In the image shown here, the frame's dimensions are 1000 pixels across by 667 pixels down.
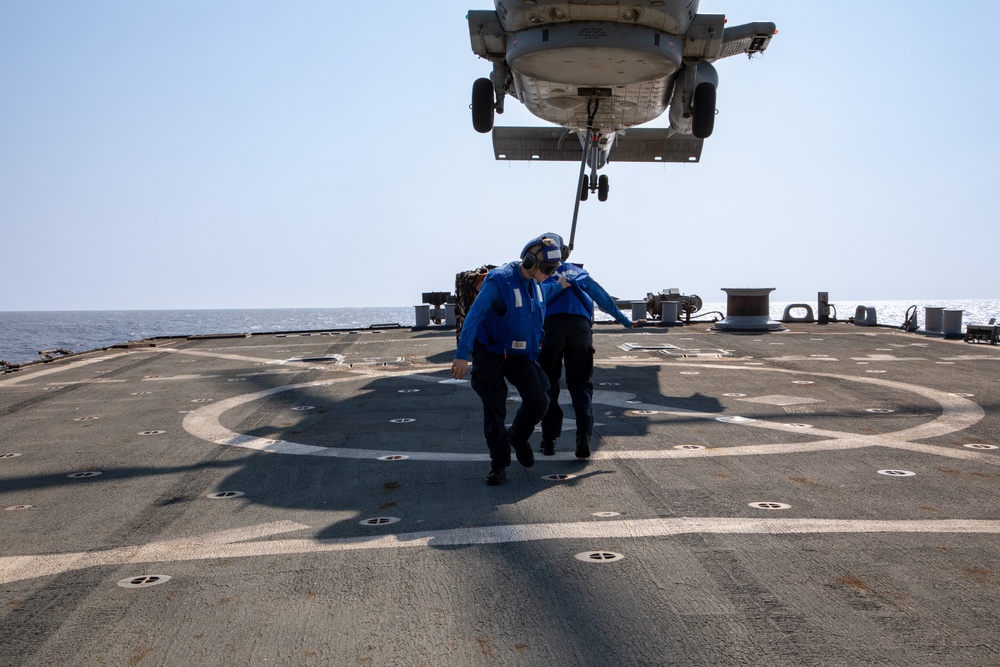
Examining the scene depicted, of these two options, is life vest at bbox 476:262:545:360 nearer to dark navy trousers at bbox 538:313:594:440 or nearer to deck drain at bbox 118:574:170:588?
dark navy trousers at bbox 538:313:594:440

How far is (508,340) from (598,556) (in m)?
2.70

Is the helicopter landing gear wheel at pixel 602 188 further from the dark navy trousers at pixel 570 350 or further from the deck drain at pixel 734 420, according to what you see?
the dark navy trousers at pixel 570 350

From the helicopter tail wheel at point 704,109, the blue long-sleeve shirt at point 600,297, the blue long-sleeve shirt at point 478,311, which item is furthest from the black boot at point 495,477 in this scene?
the helicopter tail wheel at point 704,109

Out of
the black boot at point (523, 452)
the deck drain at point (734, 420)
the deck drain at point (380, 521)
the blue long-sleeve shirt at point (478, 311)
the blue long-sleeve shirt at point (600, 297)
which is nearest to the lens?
the deck drain at point (380, 521)

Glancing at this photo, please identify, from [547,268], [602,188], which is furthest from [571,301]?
[602,188]

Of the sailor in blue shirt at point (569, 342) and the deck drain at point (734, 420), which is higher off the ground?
the sailor in blue shirt at point (569, 342)

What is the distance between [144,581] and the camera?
4.56 metres

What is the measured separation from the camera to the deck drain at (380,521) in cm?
566

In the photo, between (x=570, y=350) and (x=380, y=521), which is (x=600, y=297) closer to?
(x=570, y=350)

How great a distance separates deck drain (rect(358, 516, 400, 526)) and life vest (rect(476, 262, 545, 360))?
76.6 inches

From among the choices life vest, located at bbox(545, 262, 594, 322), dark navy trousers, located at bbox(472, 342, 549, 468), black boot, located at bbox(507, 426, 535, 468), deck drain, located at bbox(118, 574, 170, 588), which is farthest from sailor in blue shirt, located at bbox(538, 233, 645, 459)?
deck drain, located at bbox(118, 574, 170, 588)

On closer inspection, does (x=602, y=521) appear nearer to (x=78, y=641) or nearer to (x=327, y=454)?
(x=78, y=641)

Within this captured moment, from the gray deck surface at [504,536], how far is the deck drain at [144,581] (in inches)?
1.1

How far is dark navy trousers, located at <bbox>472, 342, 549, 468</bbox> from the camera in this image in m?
6.97
